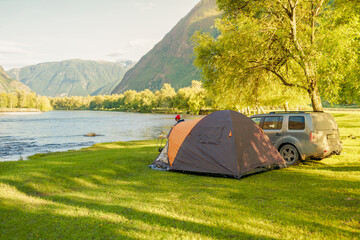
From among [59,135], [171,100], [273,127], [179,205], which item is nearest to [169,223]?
[179,205]

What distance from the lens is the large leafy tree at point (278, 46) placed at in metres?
15.5

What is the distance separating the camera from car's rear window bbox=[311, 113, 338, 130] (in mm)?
12719

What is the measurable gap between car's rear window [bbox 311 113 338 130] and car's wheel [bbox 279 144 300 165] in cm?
150

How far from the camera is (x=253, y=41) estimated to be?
18.3 metres

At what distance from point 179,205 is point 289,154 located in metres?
8.00

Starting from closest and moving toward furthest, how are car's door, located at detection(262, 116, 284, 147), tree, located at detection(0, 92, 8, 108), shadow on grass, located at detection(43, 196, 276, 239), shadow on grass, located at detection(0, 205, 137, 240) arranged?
shadow on grass, located at detection(43, 196, 276, 239), shadow on grass, located at detection(0, 205, 137, 240), car's door, located at detection(262, 116, 284, 147), tree, located at detection(0, 92, 8, 108)

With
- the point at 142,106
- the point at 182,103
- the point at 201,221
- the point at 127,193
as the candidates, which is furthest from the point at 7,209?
the point at 142,106

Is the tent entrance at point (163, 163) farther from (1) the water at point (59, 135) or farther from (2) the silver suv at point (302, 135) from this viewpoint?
(1) the water at point (59, 135)

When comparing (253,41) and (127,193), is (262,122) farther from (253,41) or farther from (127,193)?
(127,193)

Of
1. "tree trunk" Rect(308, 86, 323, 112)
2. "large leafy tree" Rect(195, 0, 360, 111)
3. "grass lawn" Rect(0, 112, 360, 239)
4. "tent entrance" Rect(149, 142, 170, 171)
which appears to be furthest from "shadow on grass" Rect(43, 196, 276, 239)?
"tree trunk" Rect(308, 86, 323, 112)

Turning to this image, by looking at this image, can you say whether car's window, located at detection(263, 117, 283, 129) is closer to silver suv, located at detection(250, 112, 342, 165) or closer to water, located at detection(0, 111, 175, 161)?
silver suv, located at detection(250, 112, 342, 165)

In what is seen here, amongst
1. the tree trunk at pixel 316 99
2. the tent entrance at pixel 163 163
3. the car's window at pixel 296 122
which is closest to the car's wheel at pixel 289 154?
the car's window at pixel 296 122

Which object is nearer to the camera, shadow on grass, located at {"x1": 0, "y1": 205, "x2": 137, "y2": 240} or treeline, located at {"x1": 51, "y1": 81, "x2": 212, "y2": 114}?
shadow on grass, located at {"x1": 0, "y1": 205, "x2": 137, "y2": 240}

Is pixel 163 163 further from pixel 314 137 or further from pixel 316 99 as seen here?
pixel 316 99
